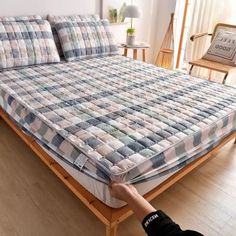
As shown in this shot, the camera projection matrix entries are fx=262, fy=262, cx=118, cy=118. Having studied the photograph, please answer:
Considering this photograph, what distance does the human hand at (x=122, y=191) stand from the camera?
1.08m

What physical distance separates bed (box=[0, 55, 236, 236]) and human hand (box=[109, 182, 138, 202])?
0.03m

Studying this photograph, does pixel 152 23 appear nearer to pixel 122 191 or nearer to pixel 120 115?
pixel 120 115

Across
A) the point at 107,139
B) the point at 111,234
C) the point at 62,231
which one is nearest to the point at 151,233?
the point at 111,234

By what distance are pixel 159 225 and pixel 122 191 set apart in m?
0.30

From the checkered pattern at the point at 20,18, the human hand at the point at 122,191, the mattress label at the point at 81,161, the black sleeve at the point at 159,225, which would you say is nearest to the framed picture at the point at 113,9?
the checkered pattern at the point at 20,18

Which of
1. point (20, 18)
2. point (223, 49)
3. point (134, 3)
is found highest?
point (20, 18)

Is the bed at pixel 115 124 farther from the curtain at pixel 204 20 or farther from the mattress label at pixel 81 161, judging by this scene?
the curtain at pixel 204 20

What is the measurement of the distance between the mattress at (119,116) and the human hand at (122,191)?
0.03m

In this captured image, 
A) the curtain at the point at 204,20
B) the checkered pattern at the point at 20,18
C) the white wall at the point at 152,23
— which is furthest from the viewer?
the white wall at the point at 152,23

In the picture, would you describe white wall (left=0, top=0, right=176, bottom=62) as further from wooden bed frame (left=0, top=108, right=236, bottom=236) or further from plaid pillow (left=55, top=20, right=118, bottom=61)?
wooden bed frame (left=0, top=108, right=236, bottom=236)

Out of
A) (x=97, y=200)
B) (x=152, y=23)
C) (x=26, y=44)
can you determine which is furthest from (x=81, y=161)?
(x=152, y=23)

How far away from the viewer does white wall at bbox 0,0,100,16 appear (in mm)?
2619

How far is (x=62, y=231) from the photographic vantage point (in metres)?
1.43

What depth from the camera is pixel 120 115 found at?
165 centimetres
